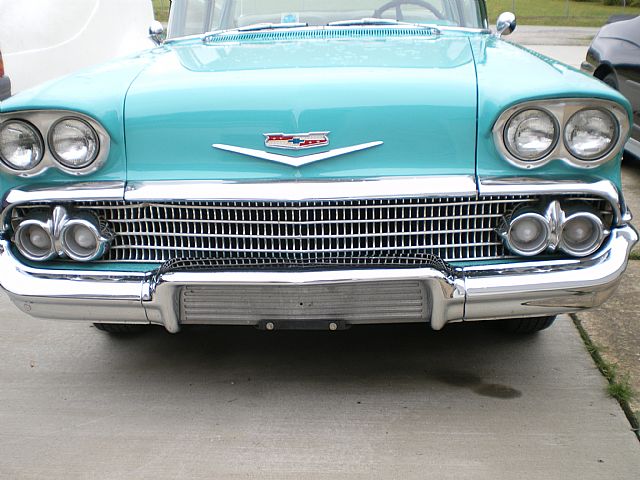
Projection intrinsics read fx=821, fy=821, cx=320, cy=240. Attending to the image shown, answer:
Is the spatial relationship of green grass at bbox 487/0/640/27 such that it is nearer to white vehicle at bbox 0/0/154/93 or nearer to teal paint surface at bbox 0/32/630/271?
white vehicle at bbox 0/0/154/93

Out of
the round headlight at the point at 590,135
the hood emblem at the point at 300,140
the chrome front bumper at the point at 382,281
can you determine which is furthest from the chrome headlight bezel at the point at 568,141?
the hood emblem at the point at 300,140

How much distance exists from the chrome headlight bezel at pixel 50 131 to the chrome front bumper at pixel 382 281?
0.34 m

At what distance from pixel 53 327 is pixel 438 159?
2.03 m

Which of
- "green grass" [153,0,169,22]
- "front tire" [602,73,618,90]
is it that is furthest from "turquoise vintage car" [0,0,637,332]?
"green grass" [153,0,169,22]

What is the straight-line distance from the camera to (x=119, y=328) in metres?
3.49

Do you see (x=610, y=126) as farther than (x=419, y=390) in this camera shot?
No

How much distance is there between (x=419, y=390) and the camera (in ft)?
9.92

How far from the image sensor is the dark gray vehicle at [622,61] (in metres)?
5.78

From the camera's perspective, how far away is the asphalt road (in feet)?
8.45

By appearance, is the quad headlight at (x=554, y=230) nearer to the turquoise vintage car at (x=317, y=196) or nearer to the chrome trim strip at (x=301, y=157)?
the turquoise vintage car at (x=317, y=196)

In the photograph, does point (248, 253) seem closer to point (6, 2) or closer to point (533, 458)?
point (533, 458)

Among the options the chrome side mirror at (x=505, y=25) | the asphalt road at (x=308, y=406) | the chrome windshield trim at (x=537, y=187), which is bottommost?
the asphalt road at (x=308, y=406)

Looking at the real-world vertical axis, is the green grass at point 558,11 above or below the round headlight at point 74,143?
below

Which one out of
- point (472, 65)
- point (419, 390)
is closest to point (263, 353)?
point (419, 390)
